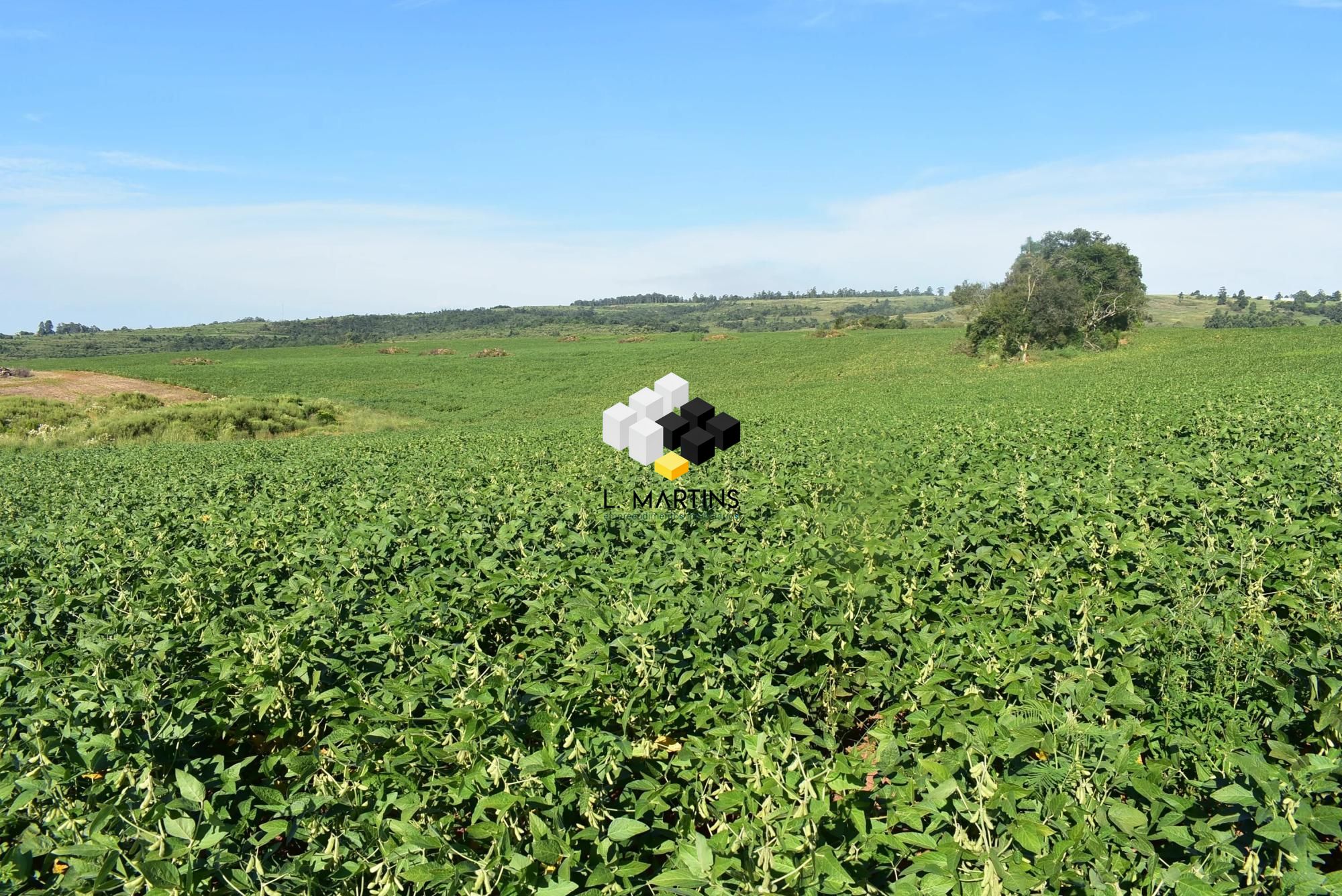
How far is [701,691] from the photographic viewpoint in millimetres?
3691

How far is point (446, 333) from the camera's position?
502 feet

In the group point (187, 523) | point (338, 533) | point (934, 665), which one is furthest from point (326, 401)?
point (934, 665)

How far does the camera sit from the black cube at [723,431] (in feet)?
42.6

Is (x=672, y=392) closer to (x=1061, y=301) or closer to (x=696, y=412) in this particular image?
(x=696, y=412)

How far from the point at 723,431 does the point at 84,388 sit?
167ft

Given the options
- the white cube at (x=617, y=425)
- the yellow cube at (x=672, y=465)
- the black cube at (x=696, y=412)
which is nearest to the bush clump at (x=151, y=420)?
the white cube at (x=617, y=425)

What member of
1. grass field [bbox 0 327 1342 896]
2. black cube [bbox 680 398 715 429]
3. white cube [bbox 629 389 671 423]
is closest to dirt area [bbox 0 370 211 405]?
white cube [bbox 629 389 671 423]

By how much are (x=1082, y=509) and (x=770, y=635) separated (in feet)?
15.1

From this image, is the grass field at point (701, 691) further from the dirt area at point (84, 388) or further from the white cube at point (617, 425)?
the dirt area at point (84, 388)

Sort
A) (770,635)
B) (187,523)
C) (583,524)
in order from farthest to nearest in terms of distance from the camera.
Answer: (187,523), (583,524), (770,635)

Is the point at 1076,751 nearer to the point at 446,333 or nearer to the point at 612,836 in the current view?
the point at 612,836

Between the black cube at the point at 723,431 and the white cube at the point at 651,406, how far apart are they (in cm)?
87

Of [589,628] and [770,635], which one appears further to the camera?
[770,635]

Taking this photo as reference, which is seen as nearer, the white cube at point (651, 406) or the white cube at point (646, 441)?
the white cube at point (646, 441)
